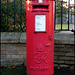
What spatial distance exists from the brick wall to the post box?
4.26 feet

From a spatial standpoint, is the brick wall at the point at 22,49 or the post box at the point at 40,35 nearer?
the post box at the point at 40,35

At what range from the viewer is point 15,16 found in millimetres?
4449

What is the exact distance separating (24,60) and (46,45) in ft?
5.41

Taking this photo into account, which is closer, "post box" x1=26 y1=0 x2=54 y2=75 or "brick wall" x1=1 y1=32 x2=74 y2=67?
"post box" x1=26 y1=0 x2=54 y2=75

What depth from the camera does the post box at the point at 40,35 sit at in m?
2.63

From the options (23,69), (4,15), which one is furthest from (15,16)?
(23,69)

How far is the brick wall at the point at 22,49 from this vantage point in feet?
13.4

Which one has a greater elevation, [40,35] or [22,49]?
[40,35]

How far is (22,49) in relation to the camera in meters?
4.17

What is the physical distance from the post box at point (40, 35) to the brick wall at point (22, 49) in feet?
4.26

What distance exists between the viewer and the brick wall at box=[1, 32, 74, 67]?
4074mm

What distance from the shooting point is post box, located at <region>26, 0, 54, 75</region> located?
2631mm

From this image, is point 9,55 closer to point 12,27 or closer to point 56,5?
point 12,27

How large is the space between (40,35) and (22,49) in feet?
5.18
